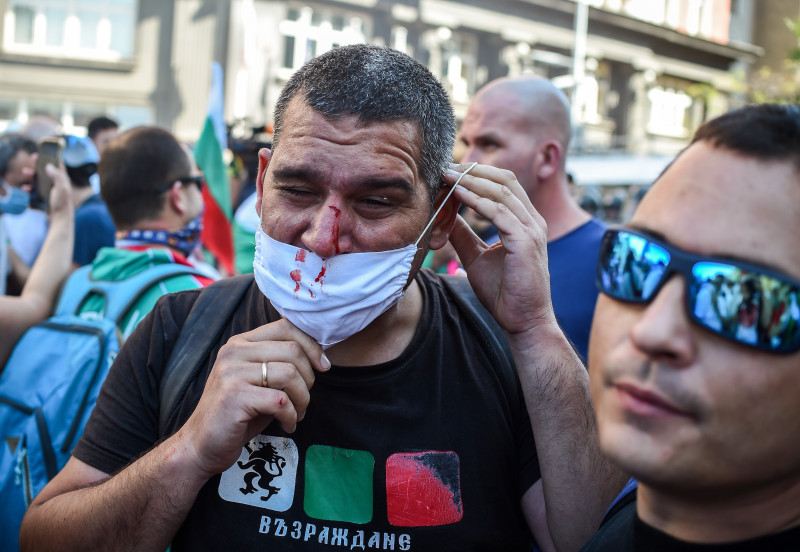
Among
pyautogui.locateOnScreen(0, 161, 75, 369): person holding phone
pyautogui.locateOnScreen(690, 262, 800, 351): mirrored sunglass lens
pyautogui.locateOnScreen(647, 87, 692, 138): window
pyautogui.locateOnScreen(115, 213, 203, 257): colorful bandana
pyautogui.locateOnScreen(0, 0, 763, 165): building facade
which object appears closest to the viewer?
pyautogui.locateOnScreen(690, 262, 800, 351): mirrored sunglass lens

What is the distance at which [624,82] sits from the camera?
30781 mm

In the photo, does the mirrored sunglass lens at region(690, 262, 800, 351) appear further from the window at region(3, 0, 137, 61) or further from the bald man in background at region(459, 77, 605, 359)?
the window at region(3, 0, 137, 61)

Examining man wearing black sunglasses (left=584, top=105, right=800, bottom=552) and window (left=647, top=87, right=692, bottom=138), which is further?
window (left=647, top=87, right=692, bottom=138)

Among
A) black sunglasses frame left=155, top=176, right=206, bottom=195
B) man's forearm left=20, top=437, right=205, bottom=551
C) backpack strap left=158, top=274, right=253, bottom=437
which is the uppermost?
black sunglasses frame left=155, top=176, right=206, bottom=195

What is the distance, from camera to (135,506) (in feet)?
5.79

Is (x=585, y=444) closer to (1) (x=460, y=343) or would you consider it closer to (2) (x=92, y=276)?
(1) (x=460, y=343)

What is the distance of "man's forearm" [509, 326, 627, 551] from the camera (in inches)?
71.8

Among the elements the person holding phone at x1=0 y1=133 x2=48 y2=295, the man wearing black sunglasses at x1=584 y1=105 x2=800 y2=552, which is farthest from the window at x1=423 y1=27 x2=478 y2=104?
the man wearing black sunglasses at x1=584 y1=105 x2=800 y2=552

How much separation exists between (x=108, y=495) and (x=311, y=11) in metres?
22.2

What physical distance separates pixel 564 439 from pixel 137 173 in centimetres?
257

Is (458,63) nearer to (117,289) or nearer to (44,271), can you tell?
(44,271)

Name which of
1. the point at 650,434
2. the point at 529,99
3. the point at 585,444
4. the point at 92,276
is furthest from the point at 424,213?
the point at 529,99

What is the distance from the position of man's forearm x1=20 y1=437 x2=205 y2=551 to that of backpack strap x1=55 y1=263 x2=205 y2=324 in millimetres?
1163

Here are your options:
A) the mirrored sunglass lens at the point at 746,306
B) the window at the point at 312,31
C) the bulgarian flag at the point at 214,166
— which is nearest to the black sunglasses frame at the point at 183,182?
the bulgarian flag at the point at 214,166
